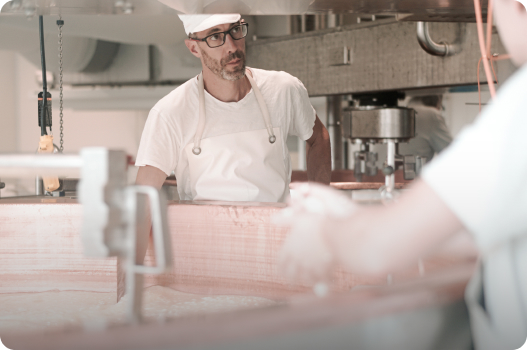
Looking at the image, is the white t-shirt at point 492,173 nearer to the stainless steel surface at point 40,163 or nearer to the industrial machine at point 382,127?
the stainless steel surface at point 40,163

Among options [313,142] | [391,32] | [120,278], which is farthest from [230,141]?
[391,32]

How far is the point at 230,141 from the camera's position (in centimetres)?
169

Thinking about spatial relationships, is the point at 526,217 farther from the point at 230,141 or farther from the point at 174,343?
the point at 230,141

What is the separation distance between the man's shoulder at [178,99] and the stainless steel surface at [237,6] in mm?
357

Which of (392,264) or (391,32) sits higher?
(391,32)

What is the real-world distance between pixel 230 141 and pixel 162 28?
1.81 metres

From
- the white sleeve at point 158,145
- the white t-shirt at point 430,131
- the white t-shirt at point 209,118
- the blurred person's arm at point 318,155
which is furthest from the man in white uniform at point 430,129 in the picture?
the white sleeve at point 158,145

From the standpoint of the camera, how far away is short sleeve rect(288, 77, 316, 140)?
6.06ft

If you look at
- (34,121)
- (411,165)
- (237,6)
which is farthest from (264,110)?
(34,121)

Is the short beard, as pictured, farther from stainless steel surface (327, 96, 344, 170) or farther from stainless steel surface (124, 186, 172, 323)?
stainless steel surface (327, 96, 344, 170)

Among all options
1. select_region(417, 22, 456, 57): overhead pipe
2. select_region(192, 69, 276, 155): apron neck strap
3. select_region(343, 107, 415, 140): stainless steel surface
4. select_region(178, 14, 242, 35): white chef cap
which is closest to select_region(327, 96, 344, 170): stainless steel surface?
select_region(343, 107, 415, 140): stainless steel surface

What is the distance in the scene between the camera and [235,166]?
5.44ft

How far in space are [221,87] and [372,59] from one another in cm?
122

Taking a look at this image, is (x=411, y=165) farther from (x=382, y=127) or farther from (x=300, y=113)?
(x=300, y=113)
